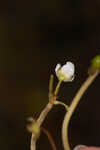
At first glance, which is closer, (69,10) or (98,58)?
(98,58)

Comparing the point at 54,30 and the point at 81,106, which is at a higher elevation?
the point at 54,30

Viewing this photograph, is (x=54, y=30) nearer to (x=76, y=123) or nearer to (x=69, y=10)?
(x=69, y=10)

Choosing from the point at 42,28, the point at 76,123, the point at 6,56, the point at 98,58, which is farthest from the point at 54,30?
the point at 98,58

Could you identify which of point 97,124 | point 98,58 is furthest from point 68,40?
point 98,58

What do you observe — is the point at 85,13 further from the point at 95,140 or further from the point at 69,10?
the point at 95,140

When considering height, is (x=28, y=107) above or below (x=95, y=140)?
above

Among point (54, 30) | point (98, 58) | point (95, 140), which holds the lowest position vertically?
point (95, 140)
